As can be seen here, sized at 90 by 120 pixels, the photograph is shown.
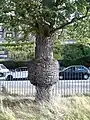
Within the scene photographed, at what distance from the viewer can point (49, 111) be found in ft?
23.9

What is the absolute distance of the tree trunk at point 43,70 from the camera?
833 cm

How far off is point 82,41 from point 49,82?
9.55ft

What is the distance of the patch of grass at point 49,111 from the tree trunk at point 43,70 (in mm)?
359

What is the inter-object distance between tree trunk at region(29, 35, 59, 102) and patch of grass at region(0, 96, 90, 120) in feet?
1.18

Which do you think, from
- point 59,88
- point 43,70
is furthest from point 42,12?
point 59,88

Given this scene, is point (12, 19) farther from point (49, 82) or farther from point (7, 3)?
point (49, 82)

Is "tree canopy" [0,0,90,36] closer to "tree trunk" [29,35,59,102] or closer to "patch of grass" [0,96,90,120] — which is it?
"tree trunk" [29,35,59,102]

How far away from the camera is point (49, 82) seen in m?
8.37

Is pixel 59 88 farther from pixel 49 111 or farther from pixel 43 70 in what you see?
pixel 49 111

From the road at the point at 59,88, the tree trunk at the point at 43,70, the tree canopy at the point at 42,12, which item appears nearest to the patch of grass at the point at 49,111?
the tree trunk at the point at 43,70

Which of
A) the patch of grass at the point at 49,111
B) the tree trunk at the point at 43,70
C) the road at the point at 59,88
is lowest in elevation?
the road at the point at 59,88

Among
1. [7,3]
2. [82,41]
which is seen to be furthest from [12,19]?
→ [82,41]

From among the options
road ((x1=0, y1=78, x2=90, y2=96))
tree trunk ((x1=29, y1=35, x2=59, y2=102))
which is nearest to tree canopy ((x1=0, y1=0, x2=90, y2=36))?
tree trunk ((x1=29, y1=35, x2=59, y2=102))

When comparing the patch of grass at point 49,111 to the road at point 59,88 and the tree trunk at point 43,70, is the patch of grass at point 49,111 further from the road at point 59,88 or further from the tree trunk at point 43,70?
the road at point 59,88
